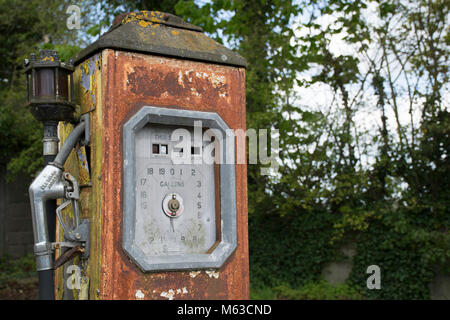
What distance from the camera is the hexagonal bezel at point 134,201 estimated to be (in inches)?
90.3

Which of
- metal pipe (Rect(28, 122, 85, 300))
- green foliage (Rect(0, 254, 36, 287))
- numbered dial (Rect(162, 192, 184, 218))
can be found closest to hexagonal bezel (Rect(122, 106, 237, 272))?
numbered dial (Rect(162, 192, 184, 218))

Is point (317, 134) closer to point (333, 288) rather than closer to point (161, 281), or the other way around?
point (333, 288)

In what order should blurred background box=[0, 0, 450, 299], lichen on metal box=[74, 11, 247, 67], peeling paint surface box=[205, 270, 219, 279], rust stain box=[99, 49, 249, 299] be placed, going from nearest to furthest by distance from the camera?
rust stain box=[99, 49, 249, 299] → lichen on metal box=[74, 11, 247, 67] → peeling paint surface box=[205, 270, 219, 279] → blurred background box=[0, 0, 450, 299]

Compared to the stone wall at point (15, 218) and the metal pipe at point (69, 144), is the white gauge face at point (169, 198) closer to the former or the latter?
the metal pipe at point (69, 144)

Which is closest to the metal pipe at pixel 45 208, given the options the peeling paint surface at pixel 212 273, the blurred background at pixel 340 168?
the peeling paint surface at pixel 212 273

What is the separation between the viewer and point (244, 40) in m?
7.70

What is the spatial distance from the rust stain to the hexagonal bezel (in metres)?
0.03

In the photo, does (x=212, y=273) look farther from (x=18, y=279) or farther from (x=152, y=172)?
(x=18, y=279)

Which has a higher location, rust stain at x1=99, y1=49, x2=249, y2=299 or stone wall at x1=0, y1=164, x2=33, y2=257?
rust stain at x1=99, y1=49, x2=249, y2=299

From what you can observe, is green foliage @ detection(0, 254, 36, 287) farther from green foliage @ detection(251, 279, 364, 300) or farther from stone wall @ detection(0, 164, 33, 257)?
green foliage @ detection(251, 279, 364, 300)

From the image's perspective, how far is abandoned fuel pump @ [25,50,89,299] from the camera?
228 cm

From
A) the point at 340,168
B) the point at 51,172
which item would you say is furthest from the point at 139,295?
the point at 340,168

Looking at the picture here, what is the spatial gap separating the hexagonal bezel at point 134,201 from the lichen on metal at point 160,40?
28cm
